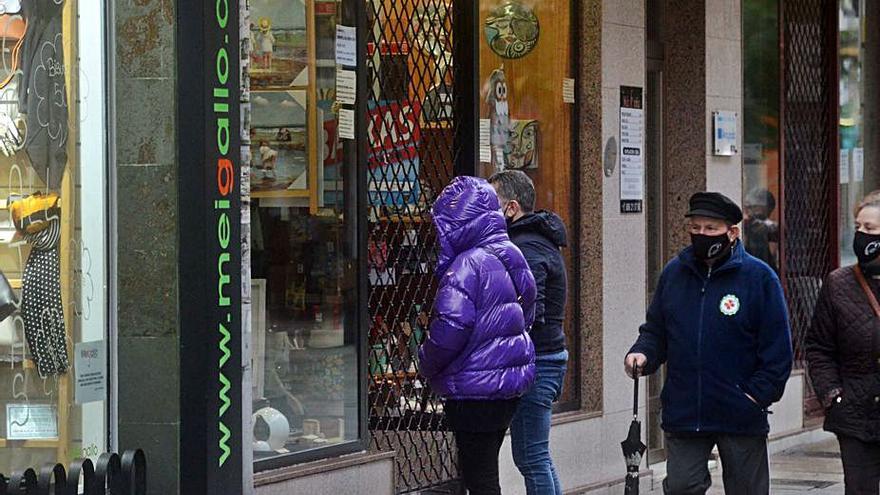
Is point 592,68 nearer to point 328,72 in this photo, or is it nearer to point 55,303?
point 328,72

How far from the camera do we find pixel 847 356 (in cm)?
755

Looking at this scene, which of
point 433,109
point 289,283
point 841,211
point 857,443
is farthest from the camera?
point 841,211

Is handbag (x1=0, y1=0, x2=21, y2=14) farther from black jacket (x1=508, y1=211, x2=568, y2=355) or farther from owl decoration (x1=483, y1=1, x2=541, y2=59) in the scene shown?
owl decoration (x1=483, y1=1, x2=541, y2=59)

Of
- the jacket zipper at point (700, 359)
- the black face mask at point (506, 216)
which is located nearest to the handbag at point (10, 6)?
the black face mask at point (506, 216)

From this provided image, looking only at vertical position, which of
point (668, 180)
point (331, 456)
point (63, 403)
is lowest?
point (331, 456)

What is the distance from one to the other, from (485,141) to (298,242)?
73.2 inches

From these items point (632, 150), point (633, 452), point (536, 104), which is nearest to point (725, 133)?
point (632, 150)

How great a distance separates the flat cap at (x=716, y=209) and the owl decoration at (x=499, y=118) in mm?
2717

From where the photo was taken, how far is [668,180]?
1216 centimetres

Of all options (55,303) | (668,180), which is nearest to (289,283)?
(55,303)

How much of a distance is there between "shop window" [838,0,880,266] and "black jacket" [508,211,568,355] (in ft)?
23.7

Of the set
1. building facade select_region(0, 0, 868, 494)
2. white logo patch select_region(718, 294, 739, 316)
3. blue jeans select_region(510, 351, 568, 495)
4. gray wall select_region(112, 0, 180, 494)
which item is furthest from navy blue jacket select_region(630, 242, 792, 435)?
gray wall select_region(112, 0, 180, 494)

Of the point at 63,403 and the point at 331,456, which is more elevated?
the point at 63,403

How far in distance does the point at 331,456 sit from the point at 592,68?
3.61 m
